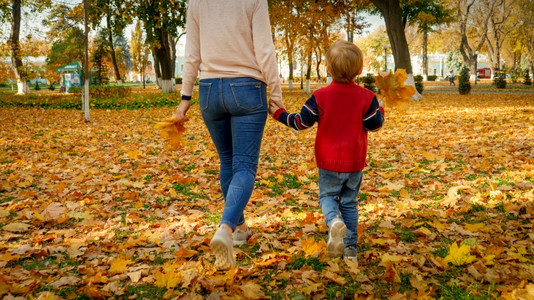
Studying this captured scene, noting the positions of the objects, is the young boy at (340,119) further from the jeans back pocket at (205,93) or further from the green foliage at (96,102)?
the green foliage at (96,102)

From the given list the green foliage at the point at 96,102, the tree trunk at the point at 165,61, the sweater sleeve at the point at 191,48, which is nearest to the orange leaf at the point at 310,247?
the sweater sleeve at the point at 191,48

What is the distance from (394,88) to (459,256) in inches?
48.7

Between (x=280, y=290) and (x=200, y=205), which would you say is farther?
(x=200, y=205)

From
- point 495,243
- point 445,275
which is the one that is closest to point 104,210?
point 445,275

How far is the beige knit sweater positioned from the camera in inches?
95.6

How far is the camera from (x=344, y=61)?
248cm

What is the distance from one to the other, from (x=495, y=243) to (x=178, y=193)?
132 inches

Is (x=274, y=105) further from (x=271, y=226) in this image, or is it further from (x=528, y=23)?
(x=528, y=23)

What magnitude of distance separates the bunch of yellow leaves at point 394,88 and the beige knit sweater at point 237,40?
861 millimetres

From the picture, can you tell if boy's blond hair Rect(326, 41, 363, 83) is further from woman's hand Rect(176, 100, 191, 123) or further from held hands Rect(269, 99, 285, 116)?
woman's hand Rect(176, 100, 191, 123)

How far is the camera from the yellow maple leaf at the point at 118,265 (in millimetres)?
2629

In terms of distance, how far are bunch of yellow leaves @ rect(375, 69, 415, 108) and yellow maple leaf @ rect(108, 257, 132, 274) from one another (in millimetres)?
2180

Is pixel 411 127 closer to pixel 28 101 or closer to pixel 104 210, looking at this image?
pixel 104 210

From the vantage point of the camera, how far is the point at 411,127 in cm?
987
